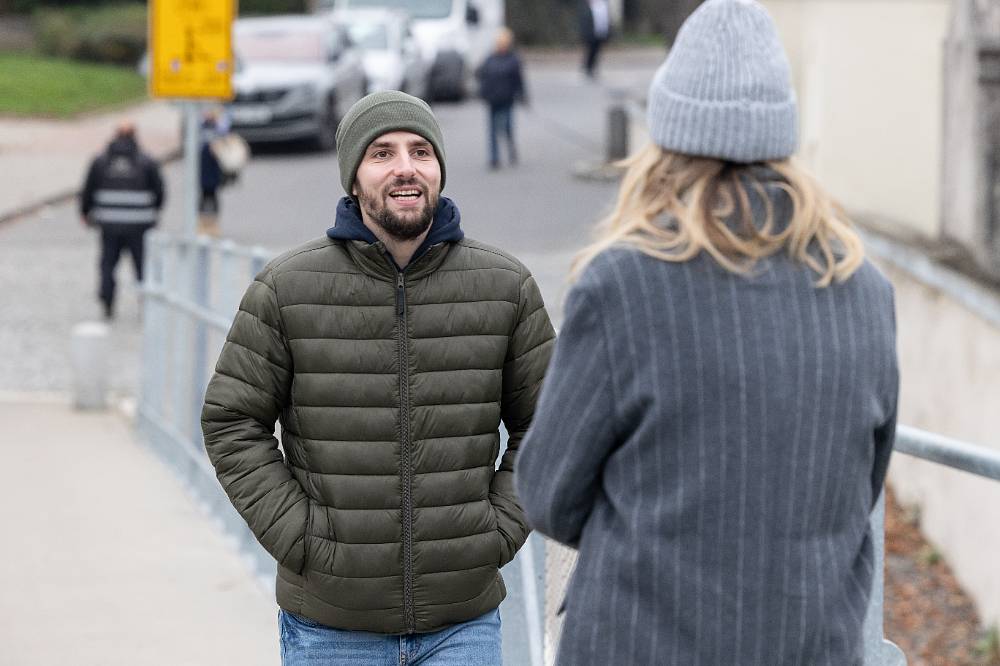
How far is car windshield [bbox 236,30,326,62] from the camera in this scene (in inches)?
1022

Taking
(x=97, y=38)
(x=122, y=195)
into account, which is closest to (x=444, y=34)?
(x=97, y=38)

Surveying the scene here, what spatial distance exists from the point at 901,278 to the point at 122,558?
20.3ft

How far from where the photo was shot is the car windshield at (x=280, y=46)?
25953mm

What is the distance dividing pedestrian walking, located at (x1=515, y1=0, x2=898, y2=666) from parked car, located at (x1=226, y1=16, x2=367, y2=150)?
2229 cm

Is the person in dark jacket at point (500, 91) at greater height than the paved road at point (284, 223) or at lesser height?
greater

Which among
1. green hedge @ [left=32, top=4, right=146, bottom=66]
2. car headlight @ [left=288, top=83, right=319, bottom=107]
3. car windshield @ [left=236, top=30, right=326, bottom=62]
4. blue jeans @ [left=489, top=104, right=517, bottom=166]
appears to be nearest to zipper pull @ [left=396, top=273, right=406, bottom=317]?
blue jeans @ [left=489, top=104, right=517, bottom=166]

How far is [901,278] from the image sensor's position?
1208 cm

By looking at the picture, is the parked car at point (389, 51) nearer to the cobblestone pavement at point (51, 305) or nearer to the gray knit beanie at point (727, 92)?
the cobblestone pavement at point (51, 305)

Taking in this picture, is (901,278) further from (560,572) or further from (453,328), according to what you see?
(453,328)

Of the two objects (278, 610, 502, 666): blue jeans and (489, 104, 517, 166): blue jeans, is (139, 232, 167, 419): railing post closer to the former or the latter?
(278, 610, 502, 666): blue jeans

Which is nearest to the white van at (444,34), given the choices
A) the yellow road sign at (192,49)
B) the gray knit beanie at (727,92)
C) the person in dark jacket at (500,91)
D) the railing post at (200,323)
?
the person in dark jacket at (500,91)

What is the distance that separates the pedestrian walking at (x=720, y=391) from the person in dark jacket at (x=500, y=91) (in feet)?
72.7

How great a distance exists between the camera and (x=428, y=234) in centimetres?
327

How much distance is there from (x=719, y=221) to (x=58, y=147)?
2633 centimetres
